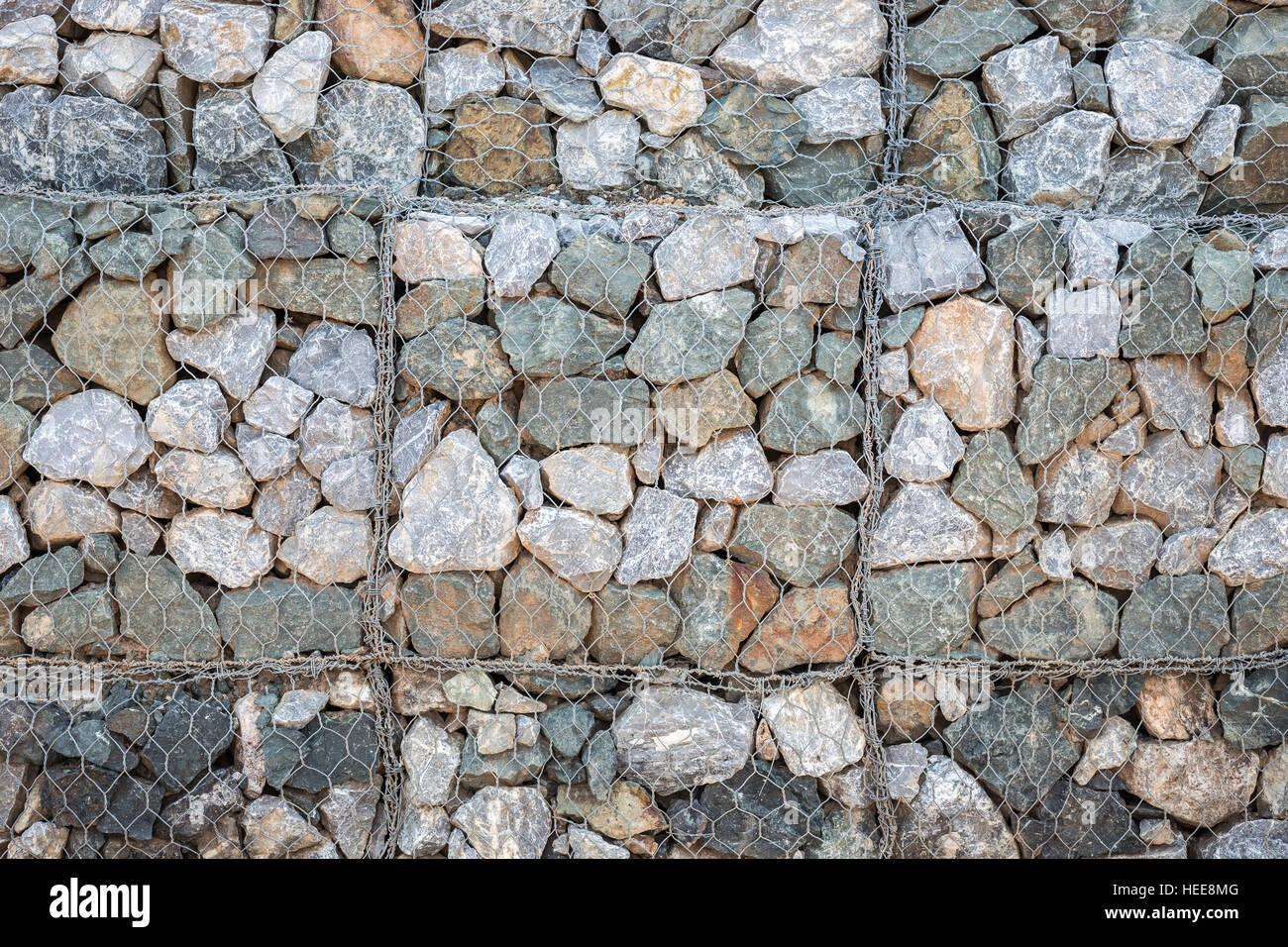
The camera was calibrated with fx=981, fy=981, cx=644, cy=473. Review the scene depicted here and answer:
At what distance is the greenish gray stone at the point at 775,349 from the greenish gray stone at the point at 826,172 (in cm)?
36

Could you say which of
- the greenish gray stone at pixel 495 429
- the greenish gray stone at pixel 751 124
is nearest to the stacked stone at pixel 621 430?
the greenish gray stone at pixel 495 429

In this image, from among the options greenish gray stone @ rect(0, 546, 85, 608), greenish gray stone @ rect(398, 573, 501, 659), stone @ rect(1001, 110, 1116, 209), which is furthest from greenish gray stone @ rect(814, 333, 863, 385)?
greenish gray stone @ rect(0, 546, 85, 608)

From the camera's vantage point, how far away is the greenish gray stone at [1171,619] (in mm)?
2797

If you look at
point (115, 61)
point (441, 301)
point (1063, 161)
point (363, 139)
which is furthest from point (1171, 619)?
point (115, 61)

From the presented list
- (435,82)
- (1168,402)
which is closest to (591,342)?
(435,82)

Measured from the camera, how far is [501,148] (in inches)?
111

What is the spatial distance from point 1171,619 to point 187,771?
9.25 feet

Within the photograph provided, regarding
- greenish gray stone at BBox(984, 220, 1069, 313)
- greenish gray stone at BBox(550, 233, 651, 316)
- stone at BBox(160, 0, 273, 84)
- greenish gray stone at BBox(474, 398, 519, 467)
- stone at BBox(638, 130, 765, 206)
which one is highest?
stone at BBox(160, 0, 273, 84)

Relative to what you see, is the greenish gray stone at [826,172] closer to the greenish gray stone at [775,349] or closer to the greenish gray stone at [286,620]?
the greenish gray stone at [775,349]

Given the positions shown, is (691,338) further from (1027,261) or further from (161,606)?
(161,606)

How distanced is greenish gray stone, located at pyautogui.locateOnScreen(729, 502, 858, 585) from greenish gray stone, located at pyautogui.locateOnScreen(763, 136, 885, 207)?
2.94ft

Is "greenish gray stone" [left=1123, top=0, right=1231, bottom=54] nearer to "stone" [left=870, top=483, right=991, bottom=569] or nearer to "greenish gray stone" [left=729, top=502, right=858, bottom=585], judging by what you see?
"stone" [left=870, top=483, right=991, bottom=569]

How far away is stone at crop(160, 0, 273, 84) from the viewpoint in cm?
271

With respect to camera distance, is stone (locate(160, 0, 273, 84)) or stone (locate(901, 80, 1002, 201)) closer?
stone (locate(160, 0, 273, 84))
